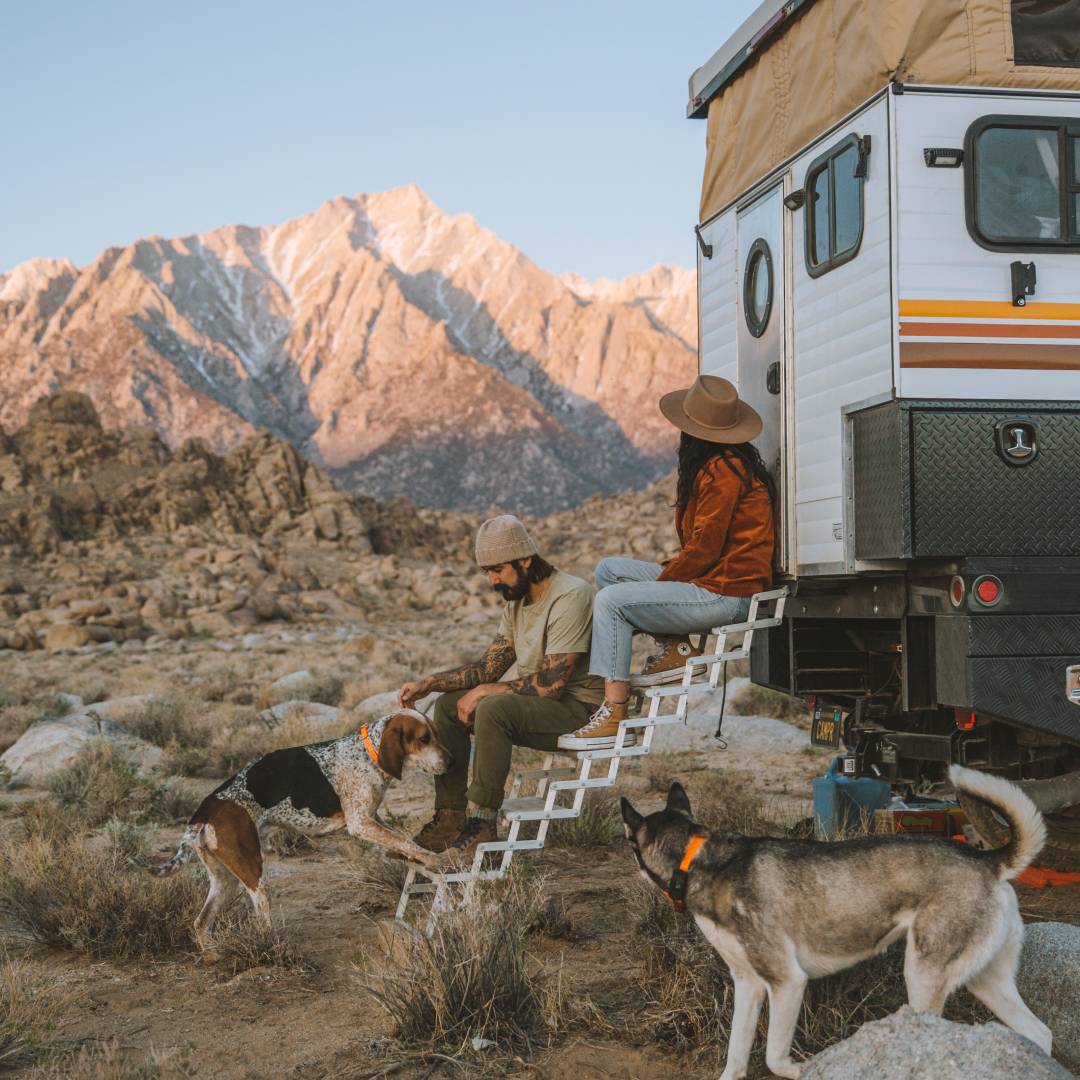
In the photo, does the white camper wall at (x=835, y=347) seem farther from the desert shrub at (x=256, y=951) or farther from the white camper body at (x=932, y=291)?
Answer: the desert shrub at (x=256, y=951)

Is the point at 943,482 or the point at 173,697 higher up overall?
the point at 943,482

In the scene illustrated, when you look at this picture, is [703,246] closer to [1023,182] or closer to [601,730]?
[1023,182]

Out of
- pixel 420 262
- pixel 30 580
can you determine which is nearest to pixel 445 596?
pixel 30 580

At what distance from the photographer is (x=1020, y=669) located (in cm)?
548

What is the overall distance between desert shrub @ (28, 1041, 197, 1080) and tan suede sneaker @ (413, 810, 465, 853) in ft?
5.29

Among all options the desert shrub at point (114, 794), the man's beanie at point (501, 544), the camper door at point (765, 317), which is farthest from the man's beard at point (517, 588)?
the desert shrub at point (114, 794)

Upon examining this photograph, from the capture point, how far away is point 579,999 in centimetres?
484

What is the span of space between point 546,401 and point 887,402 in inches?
5651

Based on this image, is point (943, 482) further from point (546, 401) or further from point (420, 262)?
point (420, 262)

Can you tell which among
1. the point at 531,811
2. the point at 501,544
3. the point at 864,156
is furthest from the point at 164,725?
the point at 864,156

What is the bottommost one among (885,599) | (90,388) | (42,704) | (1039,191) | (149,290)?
(42,704)

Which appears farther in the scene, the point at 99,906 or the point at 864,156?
the point at 99,906

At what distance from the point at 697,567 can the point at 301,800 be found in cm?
231

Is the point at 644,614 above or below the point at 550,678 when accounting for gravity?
above
